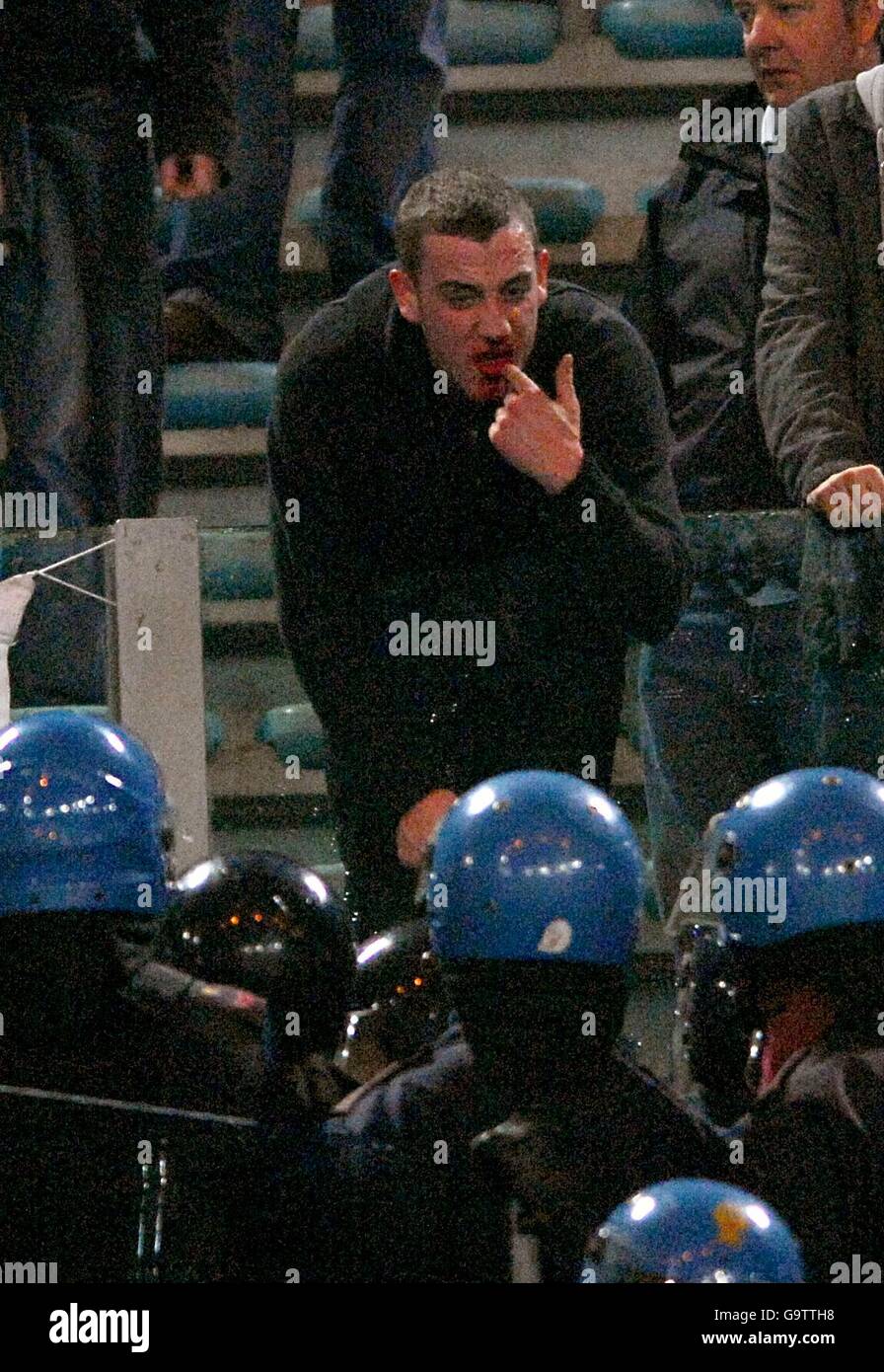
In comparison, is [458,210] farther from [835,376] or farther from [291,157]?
[291,157]

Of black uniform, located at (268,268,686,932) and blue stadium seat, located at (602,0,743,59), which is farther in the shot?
blue stadium seat, located at (602,0,743,59)

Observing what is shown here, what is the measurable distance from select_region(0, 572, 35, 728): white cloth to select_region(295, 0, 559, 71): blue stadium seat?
2.96 metres

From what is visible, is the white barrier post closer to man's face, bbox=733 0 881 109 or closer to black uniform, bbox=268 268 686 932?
black uniform, bbox=268 268 686 932

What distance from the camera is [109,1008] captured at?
3.58m

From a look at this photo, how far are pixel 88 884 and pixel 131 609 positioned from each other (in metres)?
1.29

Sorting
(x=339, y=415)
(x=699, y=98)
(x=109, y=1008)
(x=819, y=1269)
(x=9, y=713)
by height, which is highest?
(x=699, y=98)

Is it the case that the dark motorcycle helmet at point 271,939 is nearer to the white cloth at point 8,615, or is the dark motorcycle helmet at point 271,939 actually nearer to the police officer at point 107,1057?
the police officer at point 107,1057

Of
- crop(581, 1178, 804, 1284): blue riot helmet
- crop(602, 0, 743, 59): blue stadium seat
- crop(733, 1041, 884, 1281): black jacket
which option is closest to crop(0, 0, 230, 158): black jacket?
crop(602, 0, 743, 59): blue stadium seat

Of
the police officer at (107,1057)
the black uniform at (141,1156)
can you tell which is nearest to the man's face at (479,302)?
the police officer at (107,1057)

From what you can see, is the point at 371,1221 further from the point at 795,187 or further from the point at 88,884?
the point at 795,187

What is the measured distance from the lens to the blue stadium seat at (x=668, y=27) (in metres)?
7.43

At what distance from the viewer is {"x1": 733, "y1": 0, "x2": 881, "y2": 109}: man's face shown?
5.61 m

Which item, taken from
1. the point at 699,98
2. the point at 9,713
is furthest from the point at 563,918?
the point at 699,98

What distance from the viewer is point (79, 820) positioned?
3891 millimetres
